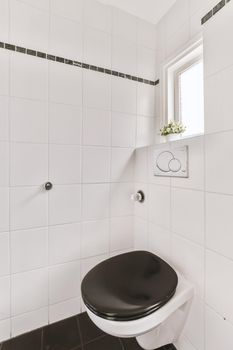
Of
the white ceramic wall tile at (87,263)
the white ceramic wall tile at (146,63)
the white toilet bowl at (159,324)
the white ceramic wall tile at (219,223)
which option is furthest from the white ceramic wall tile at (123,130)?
the white toilet bowl at (159,324)

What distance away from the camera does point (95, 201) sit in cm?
129

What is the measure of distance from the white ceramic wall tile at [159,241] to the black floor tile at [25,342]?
84 centimetres

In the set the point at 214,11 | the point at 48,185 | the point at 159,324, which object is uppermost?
the point at 214,11

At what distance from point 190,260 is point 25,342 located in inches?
40.6

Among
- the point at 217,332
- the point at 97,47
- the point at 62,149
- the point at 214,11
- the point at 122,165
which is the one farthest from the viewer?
the point at 122,165

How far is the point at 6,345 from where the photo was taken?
40.6 inches

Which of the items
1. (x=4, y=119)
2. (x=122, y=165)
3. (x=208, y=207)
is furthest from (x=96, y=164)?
(x=208, y=207)

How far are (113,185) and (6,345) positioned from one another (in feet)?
Answer: 3.60

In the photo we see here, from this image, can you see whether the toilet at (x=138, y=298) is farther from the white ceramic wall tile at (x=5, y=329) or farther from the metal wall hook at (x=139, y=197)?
the white ceramic wall tile at (x=5, y=329)

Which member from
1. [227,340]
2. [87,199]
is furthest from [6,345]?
[227,340]

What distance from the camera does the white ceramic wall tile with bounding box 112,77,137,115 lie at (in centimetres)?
133

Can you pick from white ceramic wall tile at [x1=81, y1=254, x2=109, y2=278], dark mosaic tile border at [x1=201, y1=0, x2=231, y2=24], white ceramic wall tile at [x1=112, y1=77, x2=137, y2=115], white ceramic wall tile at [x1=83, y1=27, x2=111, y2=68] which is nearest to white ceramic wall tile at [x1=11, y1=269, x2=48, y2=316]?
white ceramic wall tile at [x1=81, y1=254, x2=109, y2=278]

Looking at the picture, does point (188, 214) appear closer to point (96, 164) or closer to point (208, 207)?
point (208, 207)

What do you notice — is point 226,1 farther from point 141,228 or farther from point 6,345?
point 6,345
